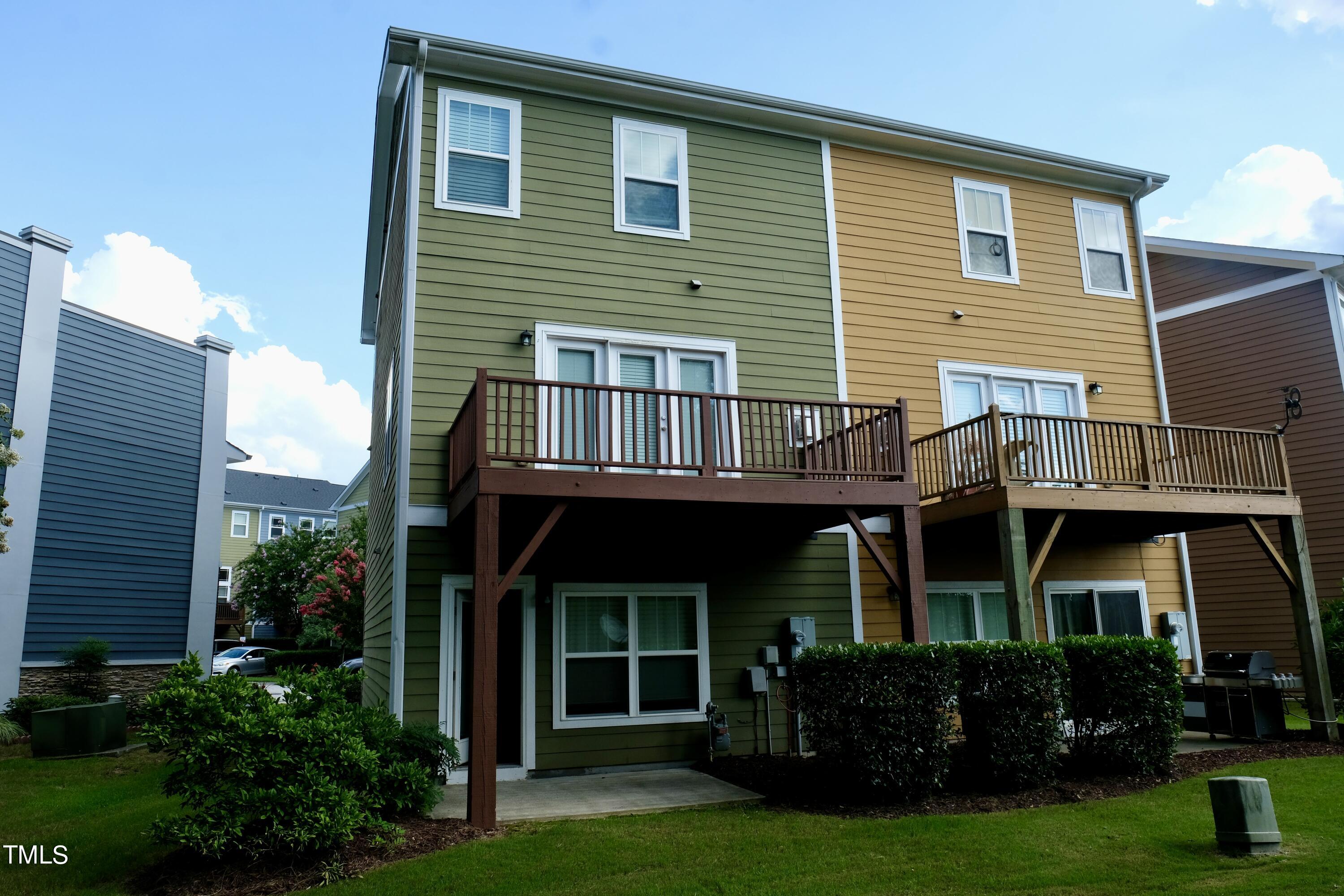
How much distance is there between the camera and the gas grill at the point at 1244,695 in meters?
10.5

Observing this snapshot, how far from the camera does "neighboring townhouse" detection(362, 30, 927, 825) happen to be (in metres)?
8.79

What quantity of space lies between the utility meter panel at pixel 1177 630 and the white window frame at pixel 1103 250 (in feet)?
15.2

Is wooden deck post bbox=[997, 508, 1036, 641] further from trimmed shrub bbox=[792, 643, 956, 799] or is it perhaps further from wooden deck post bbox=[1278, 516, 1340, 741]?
wooden deck post bbox=[1278, 516, 1340, 741]

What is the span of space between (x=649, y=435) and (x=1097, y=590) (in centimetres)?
724

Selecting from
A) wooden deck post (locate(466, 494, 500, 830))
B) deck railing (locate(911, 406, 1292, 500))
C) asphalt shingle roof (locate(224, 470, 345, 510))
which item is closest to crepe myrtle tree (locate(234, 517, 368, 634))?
asphalt shingle roof (locate(224, 470, 345, 510))

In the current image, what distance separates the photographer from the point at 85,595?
15836 millimetres

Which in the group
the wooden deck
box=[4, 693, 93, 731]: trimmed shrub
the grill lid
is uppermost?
the wooden deck

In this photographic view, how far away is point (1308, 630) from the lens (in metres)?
10.7

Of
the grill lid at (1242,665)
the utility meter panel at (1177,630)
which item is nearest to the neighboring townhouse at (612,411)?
the grill lid at (1242,665)

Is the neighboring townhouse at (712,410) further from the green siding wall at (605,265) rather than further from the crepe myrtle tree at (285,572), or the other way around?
the crepe myrtle tree at (285,572)

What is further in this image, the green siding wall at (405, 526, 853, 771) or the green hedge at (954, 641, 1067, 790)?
the green siding wall at (405, 526, 853, 771)

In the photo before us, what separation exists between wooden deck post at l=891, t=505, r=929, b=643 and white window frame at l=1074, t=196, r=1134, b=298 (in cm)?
645

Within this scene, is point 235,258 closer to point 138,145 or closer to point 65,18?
point 138,145

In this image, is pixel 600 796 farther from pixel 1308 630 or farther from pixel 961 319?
pixel 1308 630
